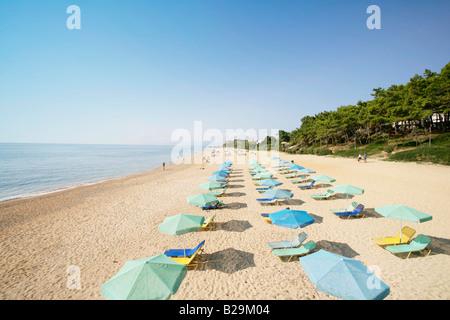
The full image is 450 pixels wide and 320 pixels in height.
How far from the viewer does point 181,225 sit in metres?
6.79

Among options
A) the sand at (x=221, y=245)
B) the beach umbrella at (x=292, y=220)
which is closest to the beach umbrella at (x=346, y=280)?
the sand at (x=221, y=245)

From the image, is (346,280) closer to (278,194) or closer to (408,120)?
(278,194)

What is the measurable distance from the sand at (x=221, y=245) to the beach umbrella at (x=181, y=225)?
141cm

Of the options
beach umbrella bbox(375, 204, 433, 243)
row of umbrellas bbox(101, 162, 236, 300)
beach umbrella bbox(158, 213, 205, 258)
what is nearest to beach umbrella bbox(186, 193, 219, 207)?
beach umbrella bbox(158, 213, 205, 258)

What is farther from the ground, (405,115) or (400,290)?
(405,115)

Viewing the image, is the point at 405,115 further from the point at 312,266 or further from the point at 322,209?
the point at 312,266

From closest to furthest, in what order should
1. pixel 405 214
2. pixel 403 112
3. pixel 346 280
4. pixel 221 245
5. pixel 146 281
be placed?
pixel 346 280
pixel 146 281
pixel 405 214
pixel 221 245
pixel 403 112

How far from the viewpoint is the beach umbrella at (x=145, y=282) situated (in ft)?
12.7

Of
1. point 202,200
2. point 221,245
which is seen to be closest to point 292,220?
point 221,245

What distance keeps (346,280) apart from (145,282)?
441cm
